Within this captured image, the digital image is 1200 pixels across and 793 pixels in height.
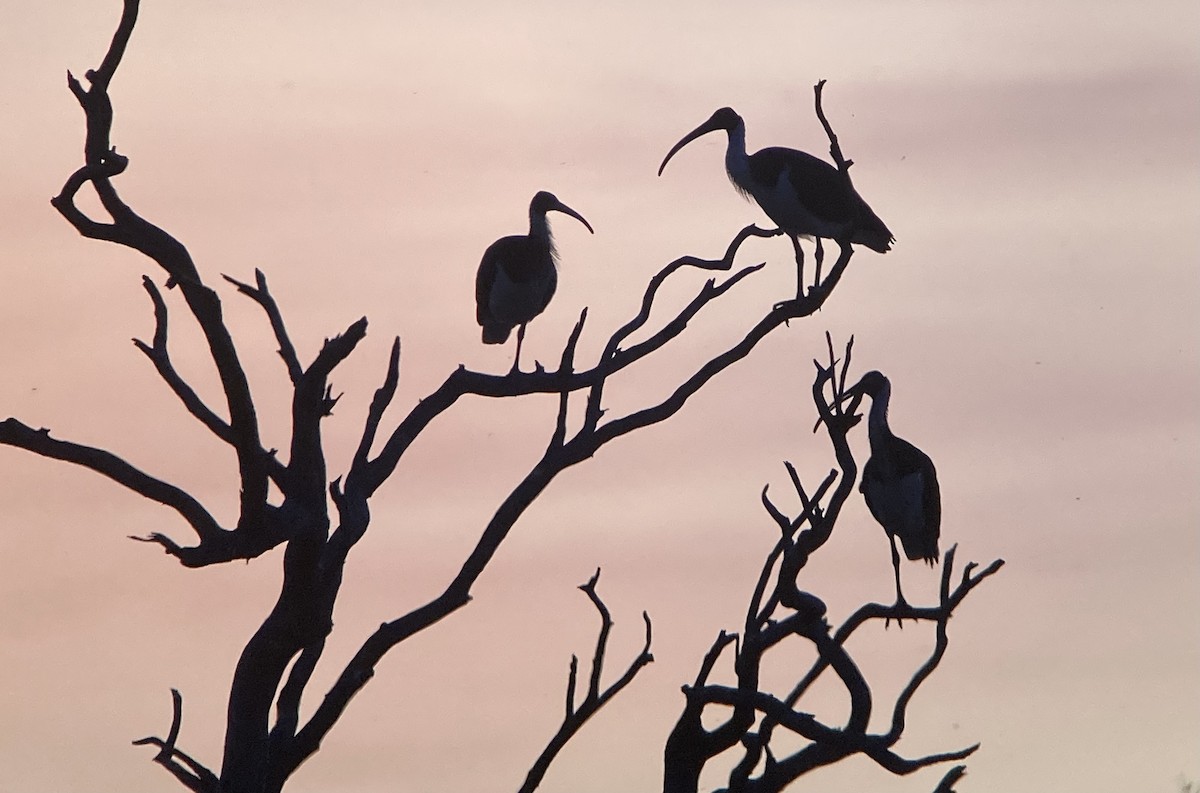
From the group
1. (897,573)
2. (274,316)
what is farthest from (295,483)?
(897,573)

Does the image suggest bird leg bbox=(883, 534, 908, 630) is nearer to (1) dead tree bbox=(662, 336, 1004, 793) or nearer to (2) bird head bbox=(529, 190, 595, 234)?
(1) dead tree bbox=(662, 336, 1004, 793)

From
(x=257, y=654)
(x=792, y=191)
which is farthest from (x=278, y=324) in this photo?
(x=792, y=191)

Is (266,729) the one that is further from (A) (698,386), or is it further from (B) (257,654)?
(A) (698,386)

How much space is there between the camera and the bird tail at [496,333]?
16.2 meters

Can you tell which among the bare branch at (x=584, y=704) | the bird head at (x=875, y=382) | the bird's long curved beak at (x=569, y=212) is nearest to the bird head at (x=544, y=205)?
the bird's long curved beak at (x=569, y=212)

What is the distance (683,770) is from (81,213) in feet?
14.6

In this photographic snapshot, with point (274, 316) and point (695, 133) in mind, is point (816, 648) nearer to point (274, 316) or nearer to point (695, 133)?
point (274, 316)

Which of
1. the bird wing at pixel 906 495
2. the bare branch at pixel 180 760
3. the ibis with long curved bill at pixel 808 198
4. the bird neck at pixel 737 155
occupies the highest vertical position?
the bird neck at pixel 737 155

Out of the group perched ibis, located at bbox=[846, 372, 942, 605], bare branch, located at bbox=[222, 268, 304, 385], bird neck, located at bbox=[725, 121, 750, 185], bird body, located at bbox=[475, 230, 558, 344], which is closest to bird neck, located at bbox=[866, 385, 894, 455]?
perched ibis, located at bbox=[846, 372, 942, 605]

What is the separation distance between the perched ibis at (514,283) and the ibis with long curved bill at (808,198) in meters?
1.86

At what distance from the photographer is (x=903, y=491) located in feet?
44.4

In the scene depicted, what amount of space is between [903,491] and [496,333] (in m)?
4.25

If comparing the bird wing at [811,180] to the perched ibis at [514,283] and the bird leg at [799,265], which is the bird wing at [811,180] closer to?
the bird leg at [799,265]

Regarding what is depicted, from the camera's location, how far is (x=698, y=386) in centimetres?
1145
